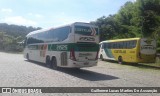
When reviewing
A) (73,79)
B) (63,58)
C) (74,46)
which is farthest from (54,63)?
(73,79)

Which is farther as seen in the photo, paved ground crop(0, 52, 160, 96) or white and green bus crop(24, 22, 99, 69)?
white and green bus crop(24, 22, 99, 69)

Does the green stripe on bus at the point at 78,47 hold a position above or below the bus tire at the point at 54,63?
above

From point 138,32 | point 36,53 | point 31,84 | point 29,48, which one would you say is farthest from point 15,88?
point 138,32

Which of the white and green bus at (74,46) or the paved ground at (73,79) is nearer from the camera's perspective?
the paved ground at (73,79)

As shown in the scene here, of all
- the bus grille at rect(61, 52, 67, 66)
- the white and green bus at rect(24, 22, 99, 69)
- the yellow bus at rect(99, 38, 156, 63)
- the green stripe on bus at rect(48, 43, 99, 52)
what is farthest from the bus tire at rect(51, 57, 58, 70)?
the yellow bus at rect(99, 38, 156, 63)

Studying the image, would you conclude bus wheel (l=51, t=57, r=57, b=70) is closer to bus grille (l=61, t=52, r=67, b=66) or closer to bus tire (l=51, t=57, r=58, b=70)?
bus tire (l=51, t=57, r=58, b=70)

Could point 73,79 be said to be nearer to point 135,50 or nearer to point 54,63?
point 54,63

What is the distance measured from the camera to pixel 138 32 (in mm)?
45062

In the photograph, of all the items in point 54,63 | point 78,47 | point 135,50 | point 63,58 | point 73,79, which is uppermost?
point 78,47

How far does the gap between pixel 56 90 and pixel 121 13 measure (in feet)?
175

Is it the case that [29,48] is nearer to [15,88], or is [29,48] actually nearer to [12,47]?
[15,88]

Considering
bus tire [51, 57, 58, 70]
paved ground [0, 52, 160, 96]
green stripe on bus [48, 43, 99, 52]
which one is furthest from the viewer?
bus tire [51, 57, 58, 70]

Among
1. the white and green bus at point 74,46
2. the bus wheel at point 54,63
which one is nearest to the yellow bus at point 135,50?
the white and green bus at point 74,46

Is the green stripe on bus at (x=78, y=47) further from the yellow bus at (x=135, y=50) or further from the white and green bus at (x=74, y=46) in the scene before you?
the yellow bus at (x=135, y=50)
